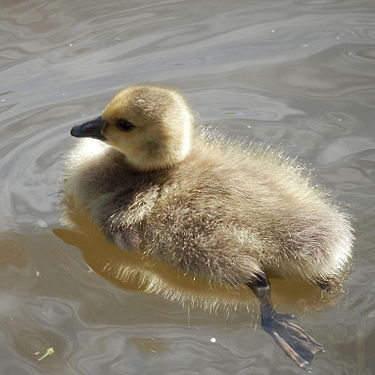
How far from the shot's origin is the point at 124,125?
2.22m

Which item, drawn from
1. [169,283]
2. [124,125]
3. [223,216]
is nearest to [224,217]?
[223,216]

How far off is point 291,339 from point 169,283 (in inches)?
15.6

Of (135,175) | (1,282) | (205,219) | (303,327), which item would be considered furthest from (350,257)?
(1,282)

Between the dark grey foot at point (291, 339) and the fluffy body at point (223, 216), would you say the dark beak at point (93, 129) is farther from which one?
the dark grey foot at point (291, 339)

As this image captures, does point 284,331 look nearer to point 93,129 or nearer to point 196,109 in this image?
point 93,129

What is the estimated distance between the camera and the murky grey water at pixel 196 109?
6.24 ft

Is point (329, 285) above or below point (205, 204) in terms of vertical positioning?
below

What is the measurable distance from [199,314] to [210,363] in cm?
19

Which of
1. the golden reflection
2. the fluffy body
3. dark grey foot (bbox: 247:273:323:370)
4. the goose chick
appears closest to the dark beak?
the goose chick

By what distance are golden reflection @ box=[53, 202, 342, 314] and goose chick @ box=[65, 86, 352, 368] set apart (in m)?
0.05

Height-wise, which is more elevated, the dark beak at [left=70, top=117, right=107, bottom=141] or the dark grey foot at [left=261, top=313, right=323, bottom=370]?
the dark beak at [left=70, top=117, right=107, bottom=141]

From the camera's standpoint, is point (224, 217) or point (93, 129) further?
point (93, 129)

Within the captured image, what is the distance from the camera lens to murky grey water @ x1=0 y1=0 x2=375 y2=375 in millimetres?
1902

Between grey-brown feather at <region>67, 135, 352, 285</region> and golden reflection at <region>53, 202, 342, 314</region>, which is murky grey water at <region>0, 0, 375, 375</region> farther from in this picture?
grey-brown feather at <region>67, 135, 352, 285</region>
